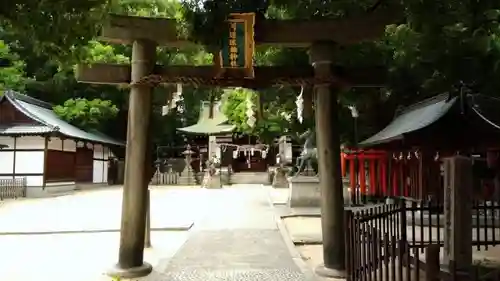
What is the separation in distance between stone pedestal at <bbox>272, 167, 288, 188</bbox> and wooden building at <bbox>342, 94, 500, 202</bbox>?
54.0 feet

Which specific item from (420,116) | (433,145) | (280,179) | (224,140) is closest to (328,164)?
(433,145)

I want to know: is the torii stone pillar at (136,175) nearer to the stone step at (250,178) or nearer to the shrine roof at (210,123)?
the stone step at (250,178)

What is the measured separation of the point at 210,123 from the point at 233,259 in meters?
34.1

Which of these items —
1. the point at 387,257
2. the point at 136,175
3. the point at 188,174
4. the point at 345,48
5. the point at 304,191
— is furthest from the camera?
the point at 188,174

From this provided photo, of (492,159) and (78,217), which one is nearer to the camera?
(492,159)

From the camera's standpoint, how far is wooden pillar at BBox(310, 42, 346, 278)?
7.13 m

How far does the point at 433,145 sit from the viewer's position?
1104 cm

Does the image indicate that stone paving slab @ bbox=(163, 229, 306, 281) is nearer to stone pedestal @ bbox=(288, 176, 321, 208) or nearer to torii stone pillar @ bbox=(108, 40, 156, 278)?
torii stone pillar @ bbox=(108, 40, 156, 278)

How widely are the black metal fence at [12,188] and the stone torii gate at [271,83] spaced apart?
18647 mm

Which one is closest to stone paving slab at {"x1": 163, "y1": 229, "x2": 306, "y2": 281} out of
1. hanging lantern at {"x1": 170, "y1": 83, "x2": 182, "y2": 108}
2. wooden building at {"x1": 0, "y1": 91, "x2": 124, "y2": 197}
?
hanging lantern at {"x1": 170, "y1": 83, "x2": 182, "y2": 108}

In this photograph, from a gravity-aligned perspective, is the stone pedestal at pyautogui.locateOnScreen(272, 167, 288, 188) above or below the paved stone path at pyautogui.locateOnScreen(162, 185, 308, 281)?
above

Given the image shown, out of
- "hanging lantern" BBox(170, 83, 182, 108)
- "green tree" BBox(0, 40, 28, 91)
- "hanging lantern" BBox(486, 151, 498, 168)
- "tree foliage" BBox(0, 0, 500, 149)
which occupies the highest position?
"green tree" BBox(0, 40, 28, 91)

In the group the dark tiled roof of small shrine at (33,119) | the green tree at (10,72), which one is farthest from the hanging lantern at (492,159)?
the green tree at (10,72)

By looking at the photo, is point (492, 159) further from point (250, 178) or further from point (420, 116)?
point (250, 178)
